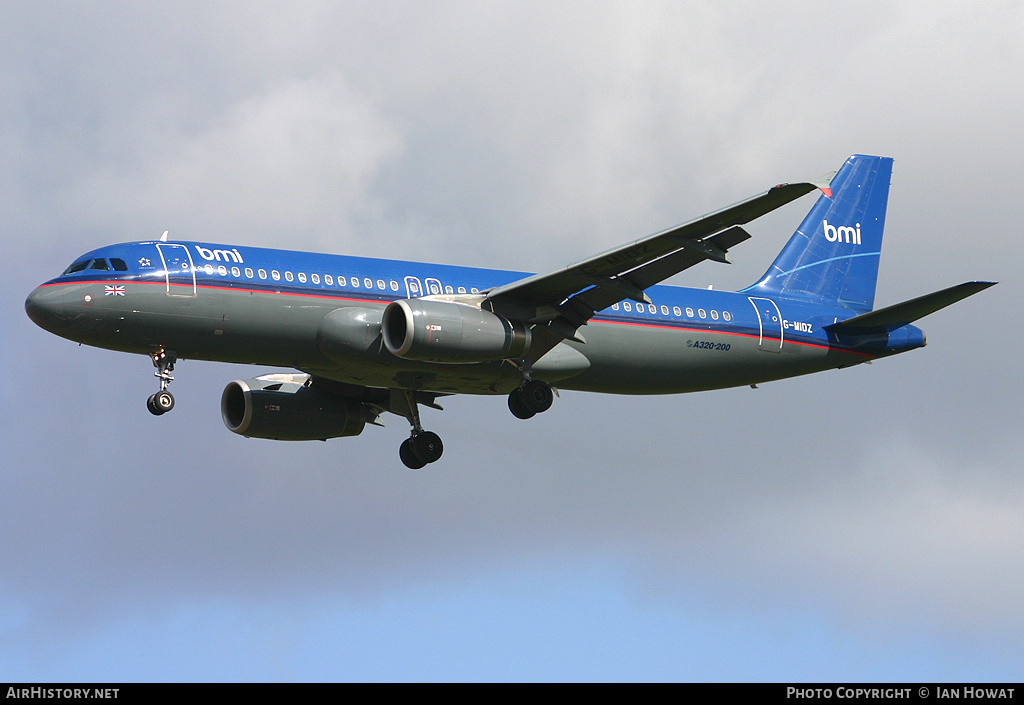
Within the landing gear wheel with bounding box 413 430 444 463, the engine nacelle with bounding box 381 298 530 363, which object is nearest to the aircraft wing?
the engine nacelle with bounding box 381 298 530 363

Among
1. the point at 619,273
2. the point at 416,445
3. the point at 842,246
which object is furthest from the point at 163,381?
the point at 842,246

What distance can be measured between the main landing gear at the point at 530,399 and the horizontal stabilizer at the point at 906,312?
1013 cm

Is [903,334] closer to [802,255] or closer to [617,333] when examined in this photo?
[802,255]

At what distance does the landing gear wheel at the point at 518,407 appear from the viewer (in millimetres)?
37781

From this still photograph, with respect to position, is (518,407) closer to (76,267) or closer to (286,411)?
(286,411)

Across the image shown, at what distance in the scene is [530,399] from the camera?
124 ft

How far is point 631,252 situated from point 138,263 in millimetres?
12265

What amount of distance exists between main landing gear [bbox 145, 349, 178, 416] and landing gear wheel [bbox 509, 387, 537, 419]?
9.01 meters

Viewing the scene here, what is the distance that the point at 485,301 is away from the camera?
120 feet

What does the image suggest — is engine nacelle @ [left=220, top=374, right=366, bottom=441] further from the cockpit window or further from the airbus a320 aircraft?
the cockpit window

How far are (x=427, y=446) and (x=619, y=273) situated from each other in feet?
28.7

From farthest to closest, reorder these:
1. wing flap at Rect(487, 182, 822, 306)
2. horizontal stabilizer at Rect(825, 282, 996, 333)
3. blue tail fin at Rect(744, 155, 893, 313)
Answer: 1. blue tail fin at Rect(744, 155, 893, 313)
2. horizontal stabilizer at Rect(825, 282, 996, 333)
3. wing flap at Rect(487, 182, 822, 306)

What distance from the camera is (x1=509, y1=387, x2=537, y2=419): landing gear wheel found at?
124 feet
